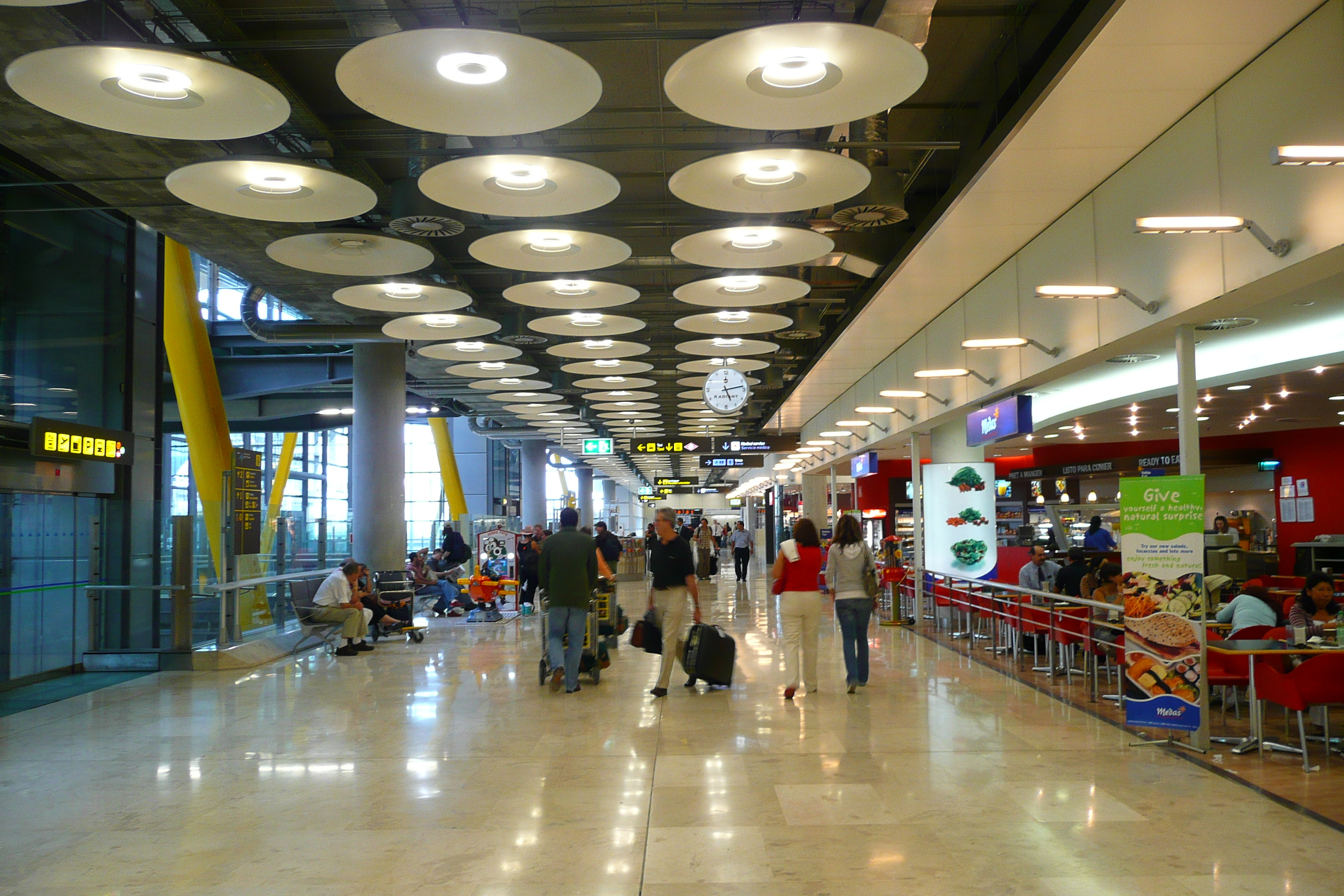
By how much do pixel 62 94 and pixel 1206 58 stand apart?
266 inches

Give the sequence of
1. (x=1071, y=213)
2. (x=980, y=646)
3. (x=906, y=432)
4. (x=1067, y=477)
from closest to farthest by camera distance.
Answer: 1. (x=1071, y=213)
2. (x=980, y=646)
3. (x=906, y=432)
4. (x=1067, y=477)

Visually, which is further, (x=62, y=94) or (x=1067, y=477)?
(x=1067, y=477)

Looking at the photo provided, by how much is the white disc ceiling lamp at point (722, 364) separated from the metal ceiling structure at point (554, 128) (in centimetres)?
425

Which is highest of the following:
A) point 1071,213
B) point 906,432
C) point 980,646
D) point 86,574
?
point 1071,213

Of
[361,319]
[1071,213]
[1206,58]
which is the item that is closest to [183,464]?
[361,319]

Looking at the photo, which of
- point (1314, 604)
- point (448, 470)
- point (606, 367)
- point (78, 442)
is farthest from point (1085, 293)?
point (448, 470)

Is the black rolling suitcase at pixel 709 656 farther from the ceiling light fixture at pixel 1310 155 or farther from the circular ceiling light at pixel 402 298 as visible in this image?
the ceiling light fixture at pixel 1310 155

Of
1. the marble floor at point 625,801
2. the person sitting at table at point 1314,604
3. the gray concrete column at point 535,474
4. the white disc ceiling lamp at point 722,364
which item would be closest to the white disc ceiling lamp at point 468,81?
the marble floor at point 625,801

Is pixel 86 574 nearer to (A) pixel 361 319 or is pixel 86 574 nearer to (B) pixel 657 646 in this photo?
(A) pixel 361 319

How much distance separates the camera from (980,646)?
12703 millimetres

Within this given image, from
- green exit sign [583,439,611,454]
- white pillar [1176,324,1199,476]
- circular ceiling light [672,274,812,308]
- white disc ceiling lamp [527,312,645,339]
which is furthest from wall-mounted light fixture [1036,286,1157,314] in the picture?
green exit sign [583,439,611,454]

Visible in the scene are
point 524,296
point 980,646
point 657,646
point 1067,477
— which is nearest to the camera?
point 657,646

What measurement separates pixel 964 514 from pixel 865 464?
18.2 ft

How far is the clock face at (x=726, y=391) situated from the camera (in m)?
16.4
